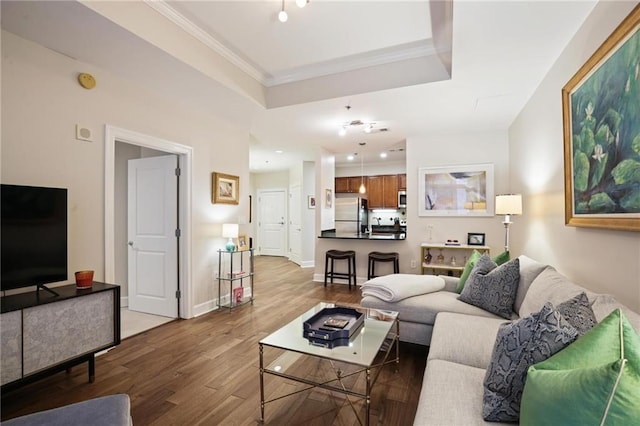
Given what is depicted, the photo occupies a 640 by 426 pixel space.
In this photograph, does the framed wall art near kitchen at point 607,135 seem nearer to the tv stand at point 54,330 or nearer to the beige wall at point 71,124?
the tv stand at point 54,330

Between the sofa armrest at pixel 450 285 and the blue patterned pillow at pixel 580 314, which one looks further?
the sofa armrest at pixel 450 285

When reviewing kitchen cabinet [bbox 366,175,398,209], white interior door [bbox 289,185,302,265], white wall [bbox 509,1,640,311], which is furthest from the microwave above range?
white wall [bbox 509,1,640,311]

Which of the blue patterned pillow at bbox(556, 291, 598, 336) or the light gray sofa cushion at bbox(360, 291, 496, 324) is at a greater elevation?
the blue patterned pillow at bbox(556, 291, 598, 336)

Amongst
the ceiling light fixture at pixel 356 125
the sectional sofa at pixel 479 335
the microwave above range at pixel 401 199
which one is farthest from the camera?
the microwave above range at pixel 401 199

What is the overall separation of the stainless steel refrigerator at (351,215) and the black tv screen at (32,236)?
19.8 ft

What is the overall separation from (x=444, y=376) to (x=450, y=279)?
6.15 ft

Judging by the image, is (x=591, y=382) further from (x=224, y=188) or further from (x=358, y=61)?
(x=224, y=188)

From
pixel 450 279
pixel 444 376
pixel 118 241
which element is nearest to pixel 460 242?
pixel 450 279

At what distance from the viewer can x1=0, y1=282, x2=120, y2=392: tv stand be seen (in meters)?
1.81

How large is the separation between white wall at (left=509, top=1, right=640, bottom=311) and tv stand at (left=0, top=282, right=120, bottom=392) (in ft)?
11.2

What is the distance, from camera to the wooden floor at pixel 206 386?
1853 millimetres

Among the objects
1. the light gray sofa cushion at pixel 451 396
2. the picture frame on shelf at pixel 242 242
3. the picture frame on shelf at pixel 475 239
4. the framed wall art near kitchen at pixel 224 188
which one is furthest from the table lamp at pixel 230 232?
the picture frame on shelf at pixel 475 239

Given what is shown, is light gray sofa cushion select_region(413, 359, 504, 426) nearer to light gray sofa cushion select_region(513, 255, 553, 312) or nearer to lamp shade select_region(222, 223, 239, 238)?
light gray sofa cushion select_region(513, 255, 553, 312)

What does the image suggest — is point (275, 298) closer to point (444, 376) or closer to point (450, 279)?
point (450, 279)
